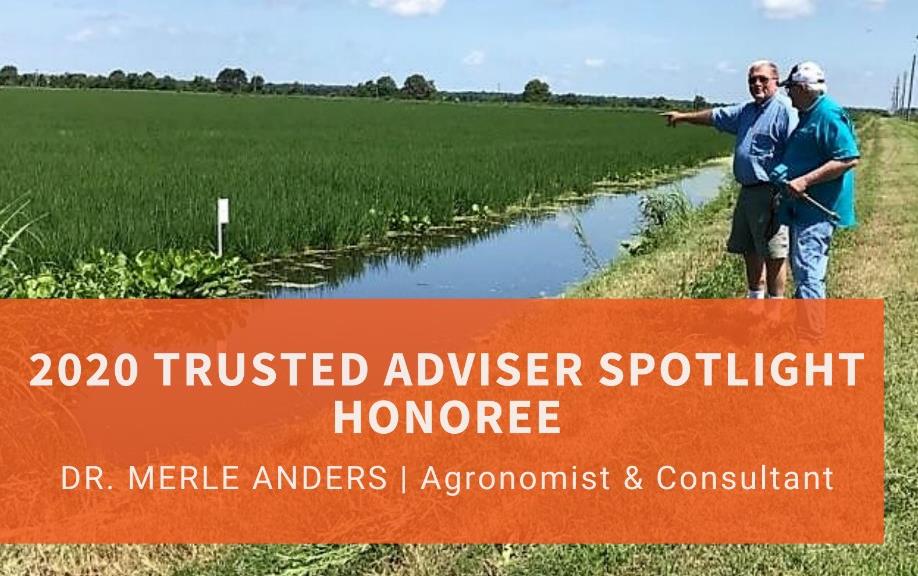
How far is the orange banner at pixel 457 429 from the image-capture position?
3781 mm

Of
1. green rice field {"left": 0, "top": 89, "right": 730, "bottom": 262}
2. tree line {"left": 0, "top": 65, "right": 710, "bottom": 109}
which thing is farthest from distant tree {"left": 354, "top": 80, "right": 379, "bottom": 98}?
green rice field {"left": 0, "top": 89, "right": 730, "bottom": 262}

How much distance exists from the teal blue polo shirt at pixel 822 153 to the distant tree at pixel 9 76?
12102cm

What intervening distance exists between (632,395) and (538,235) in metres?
9.19

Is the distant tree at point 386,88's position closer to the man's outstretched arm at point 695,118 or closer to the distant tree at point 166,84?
the distant tree at point 166,84

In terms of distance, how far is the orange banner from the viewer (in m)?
3.78

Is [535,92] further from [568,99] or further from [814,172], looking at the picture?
[814,172]

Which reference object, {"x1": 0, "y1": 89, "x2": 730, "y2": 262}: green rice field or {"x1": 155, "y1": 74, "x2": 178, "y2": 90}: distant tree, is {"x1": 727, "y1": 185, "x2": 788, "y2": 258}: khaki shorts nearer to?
{"x1": 0, "y1": 89, "x2": 730, "y2": 262}: green rice field

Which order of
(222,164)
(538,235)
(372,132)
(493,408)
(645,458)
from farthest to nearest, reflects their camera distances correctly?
(372,132) < (222,164) < (538,235) < (493,408) < (645,458)

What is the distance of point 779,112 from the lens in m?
5.62

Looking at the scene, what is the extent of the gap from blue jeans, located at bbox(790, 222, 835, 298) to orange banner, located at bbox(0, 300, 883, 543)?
13cm

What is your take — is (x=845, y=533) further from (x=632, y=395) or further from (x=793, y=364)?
(x=793, y=364)

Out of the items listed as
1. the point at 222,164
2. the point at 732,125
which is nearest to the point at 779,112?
the point at 732,125

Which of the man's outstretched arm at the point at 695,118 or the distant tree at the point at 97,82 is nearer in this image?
the man's outstretched arm at the point at 695,118

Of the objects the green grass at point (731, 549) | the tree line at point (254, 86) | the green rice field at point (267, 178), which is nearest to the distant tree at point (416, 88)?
the tree line at point (254, 86)
